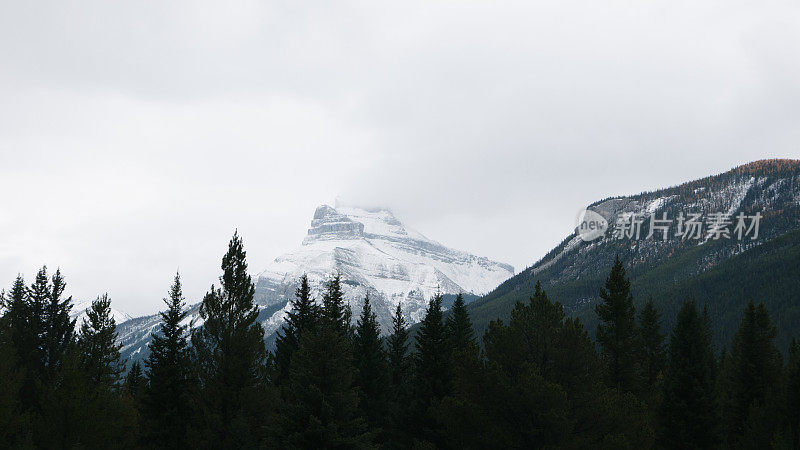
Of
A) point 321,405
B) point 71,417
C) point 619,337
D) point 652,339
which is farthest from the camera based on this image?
point 652,339

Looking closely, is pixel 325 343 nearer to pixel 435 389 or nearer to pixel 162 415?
pixel 435 389

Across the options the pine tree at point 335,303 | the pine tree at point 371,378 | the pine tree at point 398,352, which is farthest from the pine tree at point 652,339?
the pine tree at point 335,303

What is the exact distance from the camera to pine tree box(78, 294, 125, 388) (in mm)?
40781

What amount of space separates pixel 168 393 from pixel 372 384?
47.5ft

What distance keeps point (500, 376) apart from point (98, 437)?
2141 centimetres

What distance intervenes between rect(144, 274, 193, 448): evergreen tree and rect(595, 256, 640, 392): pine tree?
1117 inches

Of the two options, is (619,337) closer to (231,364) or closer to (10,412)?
(231,364)

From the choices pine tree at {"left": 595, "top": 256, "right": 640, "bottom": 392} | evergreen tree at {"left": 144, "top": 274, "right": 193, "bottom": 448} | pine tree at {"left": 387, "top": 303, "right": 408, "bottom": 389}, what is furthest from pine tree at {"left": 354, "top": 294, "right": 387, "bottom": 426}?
pine tree at {"left": 595, "top": 256, "right": 640, "bottom": 392}

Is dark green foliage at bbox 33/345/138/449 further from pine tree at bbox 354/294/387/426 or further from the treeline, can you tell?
pine tree at bbox 354/294/387/426

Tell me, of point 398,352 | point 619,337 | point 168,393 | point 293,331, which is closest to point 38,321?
point 168,393

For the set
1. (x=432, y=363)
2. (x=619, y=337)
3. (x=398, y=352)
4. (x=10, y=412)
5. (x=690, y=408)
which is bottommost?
(x=690, y=408)

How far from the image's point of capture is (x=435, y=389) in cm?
3744

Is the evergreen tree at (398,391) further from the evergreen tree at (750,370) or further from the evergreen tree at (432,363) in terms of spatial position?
the evergreen tree at (750,370)

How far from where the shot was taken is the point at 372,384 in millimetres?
45656
